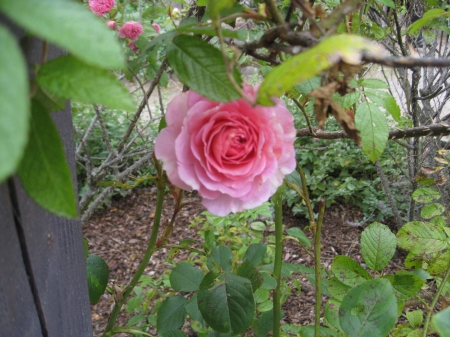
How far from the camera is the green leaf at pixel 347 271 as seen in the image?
90cm

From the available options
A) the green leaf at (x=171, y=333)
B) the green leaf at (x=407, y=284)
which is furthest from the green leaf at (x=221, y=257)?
the green leaf at (x=407, y=284)

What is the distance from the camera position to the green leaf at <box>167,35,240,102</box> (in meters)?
0.44

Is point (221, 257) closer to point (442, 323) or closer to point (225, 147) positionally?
point (225, 147)

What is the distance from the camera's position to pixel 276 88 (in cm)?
35

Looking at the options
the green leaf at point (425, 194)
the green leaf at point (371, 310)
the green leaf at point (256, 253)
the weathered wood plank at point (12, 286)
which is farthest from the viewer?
the green leaf at point (425, 194)

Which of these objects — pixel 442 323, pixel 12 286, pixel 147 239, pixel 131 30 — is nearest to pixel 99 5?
pixel 131 30

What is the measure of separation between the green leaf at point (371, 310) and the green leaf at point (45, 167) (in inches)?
24.2

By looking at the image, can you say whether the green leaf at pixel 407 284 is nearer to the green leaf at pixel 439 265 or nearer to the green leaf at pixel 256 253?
the green leaf at pixel 439 265

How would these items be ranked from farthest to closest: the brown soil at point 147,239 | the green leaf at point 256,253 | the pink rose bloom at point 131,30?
the brown soil at point 147,239 → the pink rose bloom at point 131,30 → the green leaf at point 256,253

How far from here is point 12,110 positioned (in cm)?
22

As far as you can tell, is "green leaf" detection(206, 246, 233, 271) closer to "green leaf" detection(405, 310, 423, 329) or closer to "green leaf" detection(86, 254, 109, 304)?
"green leaf" detection(86, 254, 109, 304)

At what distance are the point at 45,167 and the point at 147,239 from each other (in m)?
2.90

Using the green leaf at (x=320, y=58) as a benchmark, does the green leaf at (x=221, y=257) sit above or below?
below

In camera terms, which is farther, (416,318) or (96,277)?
(416,318)
